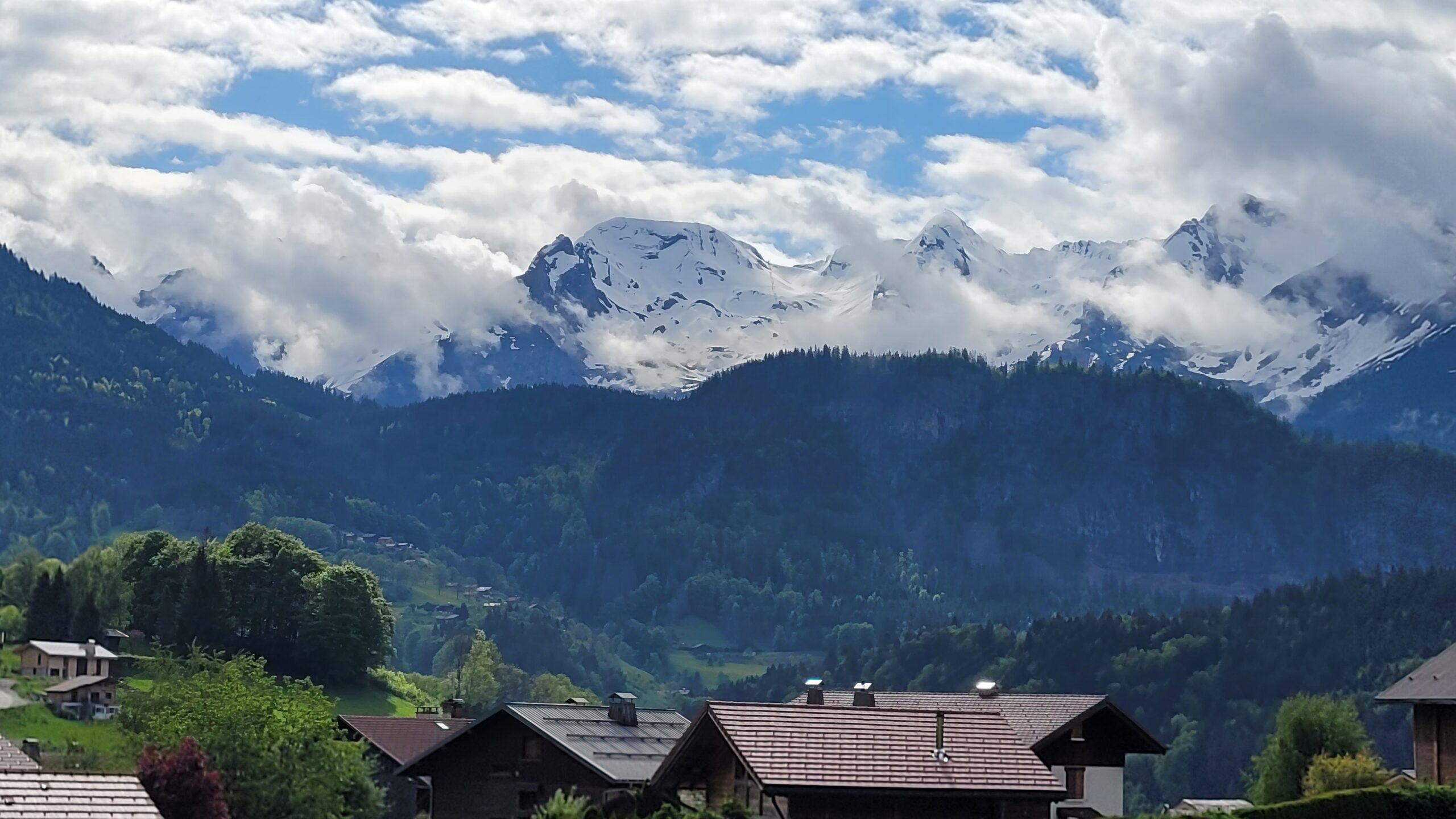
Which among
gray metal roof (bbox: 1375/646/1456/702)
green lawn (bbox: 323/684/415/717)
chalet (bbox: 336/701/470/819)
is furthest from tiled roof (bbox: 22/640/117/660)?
gray metal roof (bbox: 1375/646/1456/702)

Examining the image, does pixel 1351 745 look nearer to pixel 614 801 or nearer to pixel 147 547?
pixel 614 801

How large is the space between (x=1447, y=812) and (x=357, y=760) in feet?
149

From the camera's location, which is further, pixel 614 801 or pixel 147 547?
pixel 147 547

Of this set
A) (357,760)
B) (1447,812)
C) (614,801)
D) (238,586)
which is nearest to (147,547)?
(238,586)

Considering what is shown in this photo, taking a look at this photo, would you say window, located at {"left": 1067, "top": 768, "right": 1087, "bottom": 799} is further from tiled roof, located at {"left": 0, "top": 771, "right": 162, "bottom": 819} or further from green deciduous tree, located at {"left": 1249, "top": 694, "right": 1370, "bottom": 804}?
tiled roof, located at {"left": 0, "top": 771, "right": 162, "bottom": 819}

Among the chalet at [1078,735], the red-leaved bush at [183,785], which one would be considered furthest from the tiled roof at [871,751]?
the chalet at [1078,735]

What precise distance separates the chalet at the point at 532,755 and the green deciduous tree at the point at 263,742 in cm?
350

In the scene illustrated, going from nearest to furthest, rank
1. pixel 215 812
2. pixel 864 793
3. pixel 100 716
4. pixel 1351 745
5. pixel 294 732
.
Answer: pixel 864 793
pixel 215 812
pixel 294 732
pixel 1351 745
pixel 100 716

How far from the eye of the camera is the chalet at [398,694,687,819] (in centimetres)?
8175

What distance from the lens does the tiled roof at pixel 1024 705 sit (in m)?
81.0

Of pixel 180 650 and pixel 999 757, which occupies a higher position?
pixel 180 650

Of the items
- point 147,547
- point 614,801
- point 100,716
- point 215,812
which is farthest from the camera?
point 147,547

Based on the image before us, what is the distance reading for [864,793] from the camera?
55219 millimetres

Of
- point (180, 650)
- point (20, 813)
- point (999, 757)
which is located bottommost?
point (20, 813)
